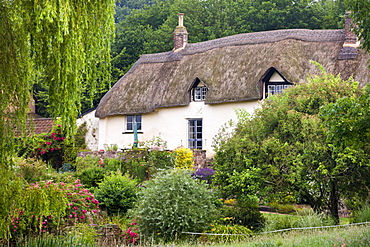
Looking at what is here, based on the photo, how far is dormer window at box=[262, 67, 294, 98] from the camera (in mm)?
24719

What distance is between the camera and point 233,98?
81.9 ft

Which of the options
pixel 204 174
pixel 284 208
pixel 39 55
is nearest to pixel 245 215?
pixel 284 208

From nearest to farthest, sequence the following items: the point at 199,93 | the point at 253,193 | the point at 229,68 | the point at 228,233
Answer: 1. the point at 228,233
2. the point at 253,193
3. the point at 229,68
4. the point at 199,93

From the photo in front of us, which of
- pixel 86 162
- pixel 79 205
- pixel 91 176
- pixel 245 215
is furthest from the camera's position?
pixel 86 162

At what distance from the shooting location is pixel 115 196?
15.4m

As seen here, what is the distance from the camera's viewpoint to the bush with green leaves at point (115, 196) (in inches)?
602

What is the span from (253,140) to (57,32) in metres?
8.13

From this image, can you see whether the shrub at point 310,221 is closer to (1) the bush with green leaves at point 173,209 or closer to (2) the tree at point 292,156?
(2) the tree at point 292,156

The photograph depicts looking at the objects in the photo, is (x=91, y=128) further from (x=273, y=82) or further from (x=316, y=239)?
(x=316, y=239)

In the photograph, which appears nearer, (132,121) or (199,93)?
(199,93)

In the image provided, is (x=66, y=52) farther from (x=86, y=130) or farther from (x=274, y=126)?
(x=86, y=130)

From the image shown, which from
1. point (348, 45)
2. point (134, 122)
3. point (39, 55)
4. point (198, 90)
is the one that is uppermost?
point (348, 45)

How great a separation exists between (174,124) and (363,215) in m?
14.9

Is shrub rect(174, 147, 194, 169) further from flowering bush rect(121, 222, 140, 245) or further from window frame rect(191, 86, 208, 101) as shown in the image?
flowering bush rect(121, 222, 140, 245)
